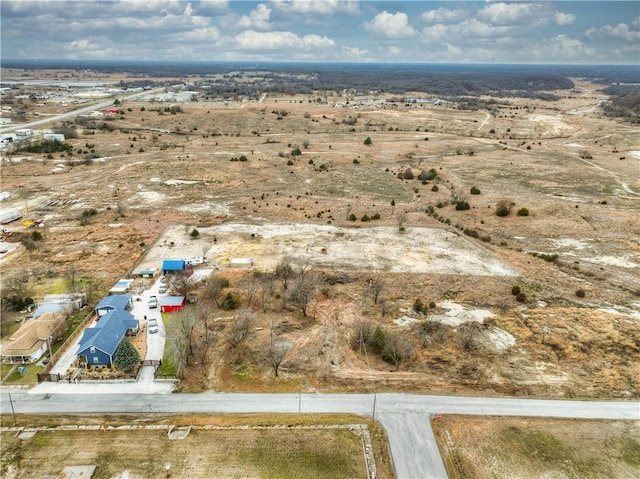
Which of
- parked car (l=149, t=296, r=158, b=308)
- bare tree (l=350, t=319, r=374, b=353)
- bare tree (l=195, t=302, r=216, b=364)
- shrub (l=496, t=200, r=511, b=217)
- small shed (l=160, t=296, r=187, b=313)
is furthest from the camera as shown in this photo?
shrub (l=496, t=200, r=511, b=217)

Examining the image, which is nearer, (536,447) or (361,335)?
(536,447)

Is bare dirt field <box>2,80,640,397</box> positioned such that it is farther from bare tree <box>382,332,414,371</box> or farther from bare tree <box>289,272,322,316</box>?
bare tree <box>289,272,322,316</box>

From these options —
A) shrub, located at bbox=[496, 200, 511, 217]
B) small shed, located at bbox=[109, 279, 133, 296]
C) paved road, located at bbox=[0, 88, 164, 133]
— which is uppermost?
paved road, located at bbox=[0, 88, 164, 133]

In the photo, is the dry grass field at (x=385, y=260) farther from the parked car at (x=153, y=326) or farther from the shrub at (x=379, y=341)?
the parked car at (x=153, y=326)

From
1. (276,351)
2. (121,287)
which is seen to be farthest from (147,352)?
(121,287)

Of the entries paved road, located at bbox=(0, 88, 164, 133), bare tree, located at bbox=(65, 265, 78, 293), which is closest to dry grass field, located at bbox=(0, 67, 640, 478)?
bare tree, located at bbox=(65, 265, 78, 293)

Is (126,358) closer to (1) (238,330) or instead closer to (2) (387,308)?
(1) (238,330)
